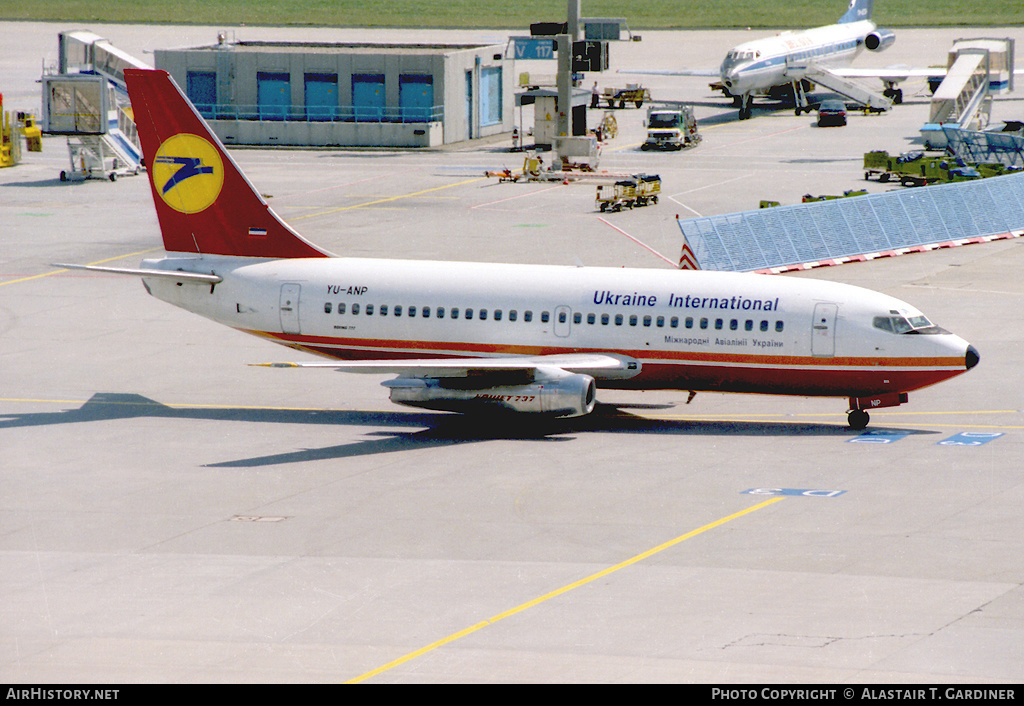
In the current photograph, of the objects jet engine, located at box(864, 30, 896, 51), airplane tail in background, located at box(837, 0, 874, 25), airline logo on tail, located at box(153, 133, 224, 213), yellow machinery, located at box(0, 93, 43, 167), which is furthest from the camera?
airplane tail in background, located at box(837, 0, 874, 25)

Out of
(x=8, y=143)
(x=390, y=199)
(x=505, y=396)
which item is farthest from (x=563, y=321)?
(x=8, y=143)

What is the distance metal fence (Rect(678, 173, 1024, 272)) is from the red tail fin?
2278 cm

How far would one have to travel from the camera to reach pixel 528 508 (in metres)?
31.7

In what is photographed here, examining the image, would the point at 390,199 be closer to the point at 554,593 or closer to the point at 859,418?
the point at 859,418

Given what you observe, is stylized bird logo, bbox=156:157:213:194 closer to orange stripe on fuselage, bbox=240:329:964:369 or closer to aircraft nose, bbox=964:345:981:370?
orange stripe on fuselage, bbox=240:329:964:369

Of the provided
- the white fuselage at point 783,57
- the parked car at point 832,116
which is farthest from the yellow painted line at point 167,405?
the white fuselage at point 783,57

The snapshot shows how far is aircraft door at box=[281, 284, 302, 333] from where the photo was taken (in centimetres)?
4203

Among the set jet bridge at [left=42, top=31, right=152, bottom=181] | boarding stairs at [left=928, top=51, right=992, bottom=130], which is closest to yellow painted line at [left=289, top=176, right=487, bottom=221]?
jet bridge at [left=42, top=31, right=152, bottom=181]

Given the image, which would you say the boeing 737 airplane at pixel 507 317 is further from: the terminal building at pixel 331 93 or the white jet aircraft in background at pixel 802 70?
the white jet aircraft in background at pixel 802 70

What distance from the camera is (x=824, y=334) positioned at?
38.1 m

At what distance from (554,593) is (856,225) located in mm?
44484

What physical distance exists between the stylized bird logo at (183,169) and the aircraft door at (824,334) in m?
19.2

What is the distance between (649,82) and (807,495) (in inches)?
4573

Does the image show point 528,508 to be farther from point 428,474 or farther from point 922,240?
point 922,240
